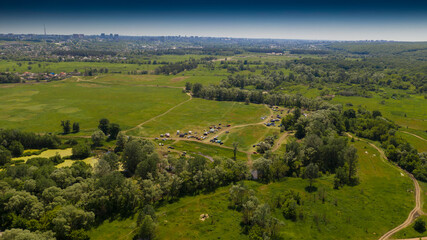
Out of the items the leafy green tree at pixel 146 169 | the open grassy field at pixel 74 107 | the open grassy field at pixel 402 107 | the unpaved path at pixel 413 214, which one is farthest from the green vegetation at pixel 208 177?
the open grassy field at pixel 402 107

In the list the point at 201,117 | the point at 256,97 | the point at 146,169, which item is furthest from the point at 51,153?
the point at 256,97

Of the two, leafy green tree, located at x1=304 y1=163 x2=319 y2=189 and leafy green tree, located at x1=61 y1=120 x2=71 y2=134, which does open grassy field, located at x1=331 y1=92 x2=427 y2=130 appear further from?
leafy green tree, located at x1=61 y1=120 x2=71 y2=134

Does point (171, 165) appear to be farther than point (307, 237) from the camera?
Yes

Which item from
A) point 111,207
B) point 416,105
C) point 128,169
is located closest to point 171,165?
point 128,169

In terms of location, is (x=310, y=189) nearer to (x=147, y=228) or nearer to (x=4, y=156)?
(x=147, y=228)

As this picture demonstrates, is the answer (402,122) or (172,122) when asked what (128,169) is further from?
(402,122)

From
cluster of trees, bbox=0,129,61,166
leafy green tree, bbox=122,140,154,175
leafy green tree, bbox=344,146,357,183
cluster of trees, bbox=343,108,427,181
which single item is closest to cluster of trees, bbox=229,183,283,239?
leafy green tree, bbox=344,146,357,183
